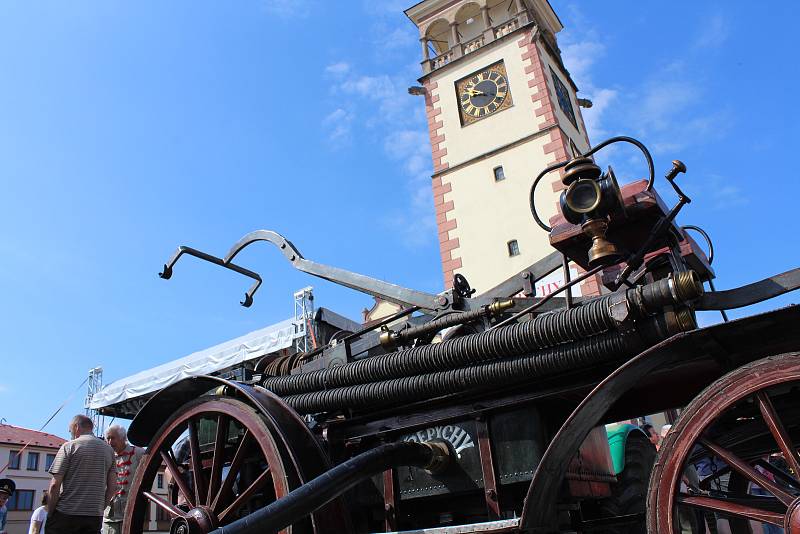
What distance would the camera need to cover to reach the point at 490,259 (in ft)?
56.5

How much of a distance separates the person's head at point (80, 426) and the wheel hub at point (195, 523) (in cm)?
229

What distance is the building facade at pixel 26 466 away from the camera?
33219mm

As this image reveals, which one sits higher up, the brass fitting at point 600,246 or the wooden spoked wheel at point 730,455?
the brass fitting at point 600,246

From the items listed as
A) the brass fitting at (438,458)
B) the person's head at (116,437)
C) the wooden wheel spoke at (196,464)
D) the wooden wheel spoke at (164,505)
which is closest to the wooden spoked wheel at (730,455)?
the brass fitting at (438,458)

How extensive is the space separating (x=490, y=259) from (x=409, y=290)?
13420 millimetres

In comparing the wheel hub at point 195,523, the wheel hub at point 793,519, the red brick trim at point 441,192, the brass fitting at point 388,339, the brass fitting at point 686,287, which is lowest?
the wheel hub at point 793,519

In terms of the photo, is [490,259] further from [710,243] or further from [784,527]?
[784,527]

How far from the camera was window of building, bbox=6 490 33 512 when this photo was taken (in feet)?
113

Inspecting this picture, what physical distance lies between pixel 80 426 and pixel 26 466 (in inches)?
1413

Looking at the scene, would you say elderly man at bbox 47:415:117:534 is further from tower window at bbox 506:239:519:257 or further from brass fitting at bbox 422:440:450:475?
tower window at bbox 506:239:519:257

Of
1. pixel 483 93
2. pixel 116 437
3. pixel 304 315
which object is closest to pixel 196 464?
pixel 116 437

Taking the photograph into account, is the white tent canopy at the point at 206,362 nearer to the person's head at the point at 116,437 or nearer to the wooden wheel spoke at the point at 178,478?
the person's head at the point at 116,437

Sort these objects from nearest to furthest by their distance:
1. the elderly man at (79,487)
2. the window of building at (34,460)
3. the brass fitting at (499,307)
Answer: the brass fitting at (499,307) < the elderly man at (79,487) < the window of building at (34,460)

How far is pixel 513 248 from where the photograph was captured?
55.7 feet
